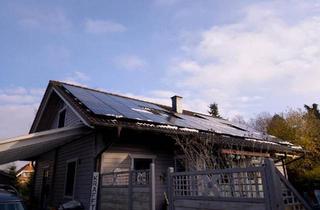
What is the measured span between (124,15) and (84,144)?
191 inches

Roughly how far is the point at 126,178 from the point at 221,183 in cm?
349

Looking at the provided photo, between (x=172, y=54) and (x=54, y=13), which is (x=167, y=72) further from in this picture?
(x=54, y=13)

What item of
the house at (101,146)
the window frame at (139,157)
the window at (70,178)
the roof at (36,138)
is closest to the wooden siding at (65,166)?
the house at (101,146)

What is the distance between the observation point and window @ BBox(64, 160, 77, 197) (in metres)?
10.9

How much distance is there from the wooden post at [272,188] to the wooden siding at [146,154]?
6.14m

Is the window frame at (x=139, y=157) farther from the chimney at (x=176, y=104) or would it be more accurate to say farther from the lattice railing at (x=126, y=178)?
the chimney at (x=176, y=104)

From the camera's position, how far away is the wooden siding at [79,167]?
31.3ft

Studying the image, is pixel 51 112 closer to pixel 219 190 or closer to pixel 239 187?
pixel 219 190

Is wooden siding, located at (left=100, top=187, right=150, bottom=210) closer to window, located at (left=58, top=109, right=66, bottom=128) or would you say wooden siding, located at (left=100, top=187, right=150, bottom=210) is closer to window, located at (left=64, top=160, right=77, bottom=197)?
window, located at (left=64, top=160, right=77, bottom=197)

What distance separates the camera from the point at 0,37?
1016cm

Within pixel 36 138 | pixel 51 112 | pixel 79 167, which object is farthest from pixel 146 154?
pixel 51 112

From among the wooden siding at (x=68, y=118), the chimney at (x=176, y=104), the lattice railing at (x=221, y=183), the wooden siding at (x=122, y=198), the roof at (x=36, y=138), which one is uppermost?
the chimney at (x=176, y=104)

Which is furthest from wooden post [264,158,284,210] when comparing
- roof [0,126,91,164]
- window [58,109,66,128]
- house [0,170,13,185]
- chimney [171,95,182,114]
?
house [0,170,13,185]

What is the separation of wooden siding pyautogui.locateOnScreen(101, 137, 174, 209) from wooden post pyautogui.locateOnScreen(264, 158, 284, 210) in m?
6.14
